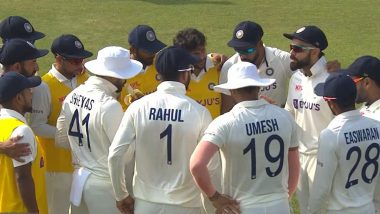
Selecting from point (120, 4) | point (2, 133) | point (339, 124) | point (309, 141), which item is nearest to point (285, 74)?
point (309, 141)

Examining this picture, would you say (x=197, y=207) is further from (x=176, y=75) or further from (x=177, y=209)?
(x=176, y=75)

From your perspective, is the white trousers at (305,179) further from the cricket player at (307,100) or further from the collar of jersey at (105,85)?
the collar of jersey at (105,85)

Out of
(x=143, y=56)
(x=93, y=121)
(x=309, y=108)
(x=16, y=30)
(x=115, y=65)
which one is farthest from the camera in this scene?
(x=16, y=30)

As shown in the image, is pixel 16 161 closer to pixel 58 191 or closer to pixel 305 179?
pixel 58 191

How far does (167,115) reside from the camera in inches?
235

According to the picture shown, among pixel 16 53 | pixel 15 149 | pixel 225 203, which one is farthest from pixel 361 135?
pixel 16 53

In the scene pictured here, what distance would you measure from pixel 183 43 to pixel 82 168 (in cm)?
179

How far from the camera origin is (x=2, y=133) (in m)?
6.13

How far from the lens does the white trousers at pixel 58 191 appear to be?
7.48 meters

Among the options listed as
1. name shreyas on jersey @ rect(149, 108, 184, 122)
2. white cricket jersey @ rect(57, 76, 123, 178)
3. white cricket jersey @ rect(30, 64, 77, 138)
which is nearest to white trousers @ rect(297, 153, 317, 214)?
name shreyas on jersey @ rect(149, 108, 184, 122)

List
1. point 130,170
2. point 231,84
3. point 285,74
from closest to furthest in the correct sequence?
point 231,84
point 130,170
point 285,74

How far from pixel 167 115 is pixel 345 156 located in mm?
1420

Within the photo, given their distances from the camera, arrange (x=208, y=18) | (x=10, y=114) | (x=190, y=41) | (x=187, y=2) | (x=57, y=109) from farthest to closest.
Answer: (x=187, y=2), (x=208, y=18), (x=190, y=41), (x=57, y=109), (x=10, y=114)

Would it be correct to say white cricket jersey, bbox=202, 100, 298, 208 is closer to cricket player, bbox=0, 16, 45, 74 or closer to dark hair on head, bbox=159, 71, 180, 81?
dark hair on head, bbox=159, 71, 180, 81
